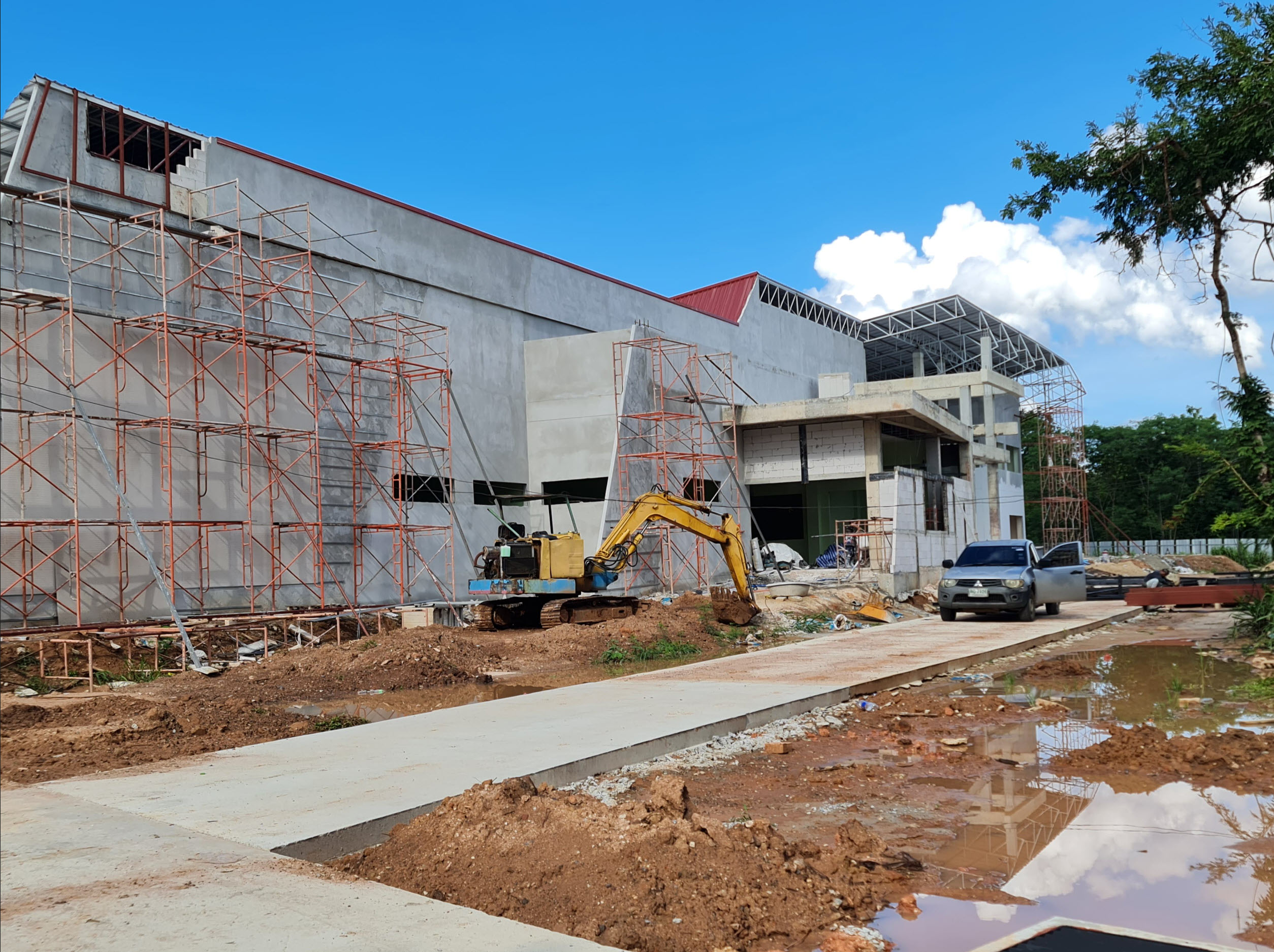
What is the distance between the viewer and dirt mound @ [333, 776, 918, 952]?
14.9 ft

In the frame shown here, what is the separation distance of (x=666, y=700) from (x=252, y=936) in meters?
7.75

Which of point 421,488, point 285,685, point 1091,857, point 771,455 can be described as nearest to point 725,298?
point 771,455

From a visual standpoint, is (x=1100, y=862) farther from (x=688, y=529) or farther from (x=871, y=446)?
(x=871, y=446)

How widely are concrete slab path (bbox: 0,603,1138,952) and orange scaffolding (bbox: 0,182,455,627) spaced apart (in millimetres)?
11668

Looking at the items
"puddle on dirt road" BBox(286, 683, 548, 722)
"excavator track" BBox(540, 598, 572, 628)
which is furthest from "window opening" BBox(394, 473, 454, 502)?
"puddle on dirt road" BBox(286, 683, 548, 722)

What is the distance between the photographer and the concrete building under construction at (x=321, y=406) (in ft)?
63.2

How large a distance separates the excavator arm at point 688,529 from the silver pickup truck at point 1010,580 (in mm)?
4433

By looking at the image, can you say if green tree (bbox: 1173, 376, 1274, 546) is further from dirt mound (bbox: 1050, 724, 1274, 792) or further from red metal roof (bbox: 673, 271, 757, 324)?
red metal roof (bbox: 673, 271, 757, 324)

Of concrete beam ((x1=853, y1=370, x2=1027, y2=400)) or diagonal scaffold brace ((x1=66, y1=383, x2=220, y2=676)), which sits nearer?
diagonal scaffold brace ((x1=66, y1=383, x2=220, y2=676))

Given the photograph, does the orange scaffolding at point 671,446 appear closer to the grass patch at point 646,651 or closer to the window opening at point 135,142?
the grass patch at point 646,651

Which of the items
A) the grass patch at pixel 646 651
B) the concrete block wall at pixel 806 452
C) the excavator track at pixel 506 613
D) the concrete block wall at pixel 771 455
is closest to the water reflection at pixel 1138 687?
the grass patch at pixel 646 651

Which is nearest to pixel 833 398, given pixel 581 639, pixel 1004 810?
pixel 581 639

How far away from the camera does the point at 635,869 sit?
191 inches

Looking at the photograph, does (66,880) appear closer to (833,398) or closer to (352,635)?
(352,635)
